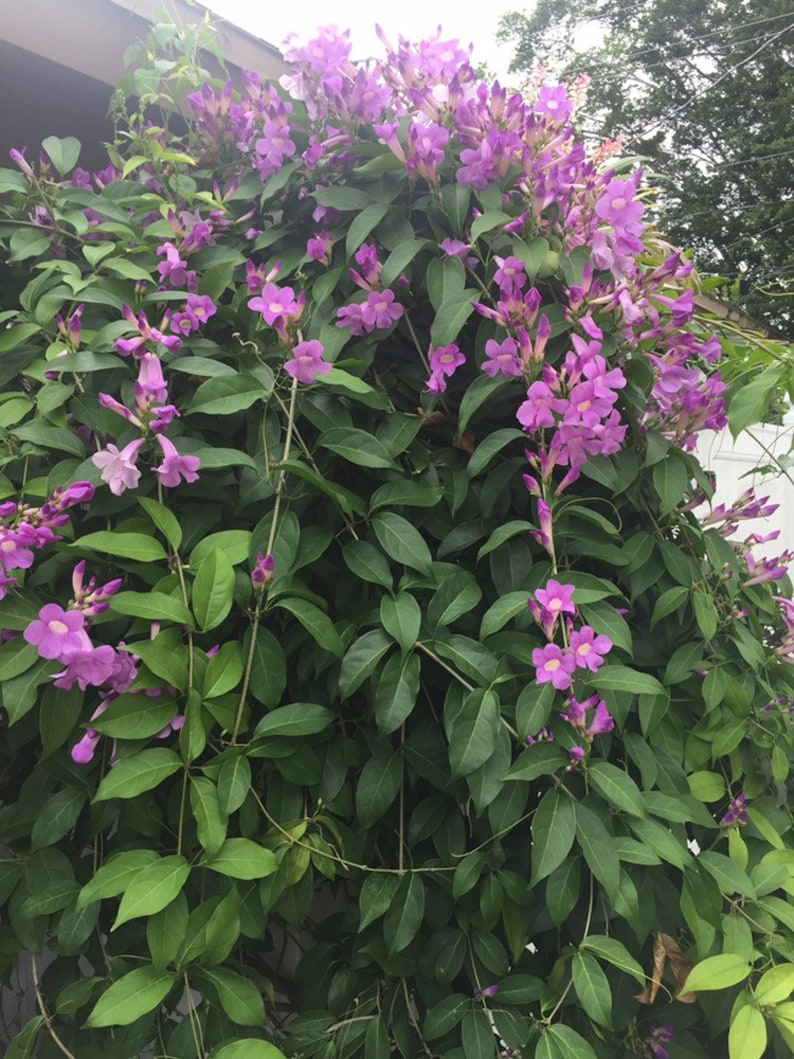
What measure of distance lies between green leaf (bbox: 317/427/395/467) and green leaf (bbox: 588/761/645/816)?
16.5 inches

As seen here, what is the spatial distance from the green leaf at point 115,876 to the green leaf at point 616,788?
1.55 ft

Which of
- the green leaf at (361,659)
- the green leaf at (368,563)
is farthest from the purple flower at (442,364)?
the green leaf at (361,659)

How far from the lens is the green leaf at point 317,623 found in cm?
83

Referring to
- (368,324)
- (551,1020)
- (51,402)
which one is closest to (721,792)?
(551,1020)

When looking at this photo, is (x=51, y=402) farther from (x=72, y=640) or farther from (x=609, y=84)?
(x=609, y=84)

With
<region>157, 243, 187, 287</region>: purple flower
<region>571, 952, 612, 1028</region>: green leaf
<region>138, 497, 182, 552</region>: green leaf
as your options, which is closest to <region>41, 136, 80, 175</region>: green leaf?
<region>157, 243, 187, 287</region>: purple flower

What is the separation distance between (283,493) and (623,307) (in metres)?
0.50

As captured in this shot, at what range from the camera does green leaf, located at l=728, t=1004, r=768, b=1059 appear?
795 millimetres

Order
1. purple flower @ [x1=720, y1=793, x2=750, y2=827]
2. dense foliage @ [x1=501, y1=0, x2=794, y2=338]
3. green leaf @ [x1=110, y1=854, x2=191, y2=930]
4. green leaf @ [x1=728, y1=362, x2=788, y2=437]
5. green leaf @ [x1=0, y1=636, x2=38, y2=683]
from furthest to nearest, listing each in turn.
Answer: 1. dense foliage @ [x1=501, y1=0, x2=794, y2=338]
2. green leaf @ [x1=728, y1=362, x2=788, y2=437]
3. purple flower @ [x1=720, y1=793, x2=750, y2=827]
4. green leaf @ [x1=0, y1=636, x2=38, y2=683]
5. green leaf @ [x1=110, y1=854, x2=191, y2=930]

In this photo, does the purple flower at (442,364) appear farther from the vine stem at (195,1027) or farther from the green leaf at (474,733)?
the vine stem at (195,1027)

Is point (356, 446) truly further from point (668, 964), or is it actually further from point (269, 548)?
point (668, 964)

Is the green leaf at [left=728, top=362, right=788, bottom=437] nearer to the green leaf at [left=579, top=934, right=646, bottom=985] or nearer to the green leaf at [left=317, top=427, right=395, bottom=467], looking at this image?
the green leaf at [left=317, top=427, right=395, bottom=467]

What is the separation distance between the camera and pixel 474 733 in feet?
2.60

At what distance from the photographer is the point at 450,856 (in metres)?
0.90
